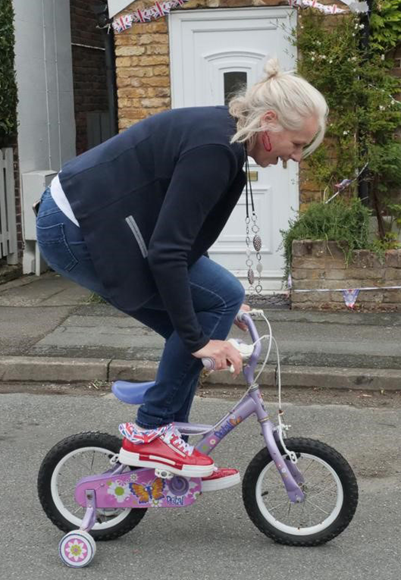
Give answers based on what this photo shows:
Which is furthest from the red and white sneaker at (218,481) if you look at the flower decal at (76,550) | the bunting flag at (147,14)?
the bunting flag at (147,14)

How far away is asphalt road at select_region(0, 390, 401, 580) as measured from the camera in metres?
3.64

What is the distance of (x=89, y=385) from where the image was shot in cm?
641

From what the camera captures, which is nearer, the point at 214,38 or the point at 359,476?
the point at 359,476

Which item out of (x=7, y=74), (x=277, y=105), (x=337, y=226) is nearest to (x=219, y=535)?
(x=277, y=105)

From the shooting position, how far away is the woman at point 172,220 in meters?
3.17

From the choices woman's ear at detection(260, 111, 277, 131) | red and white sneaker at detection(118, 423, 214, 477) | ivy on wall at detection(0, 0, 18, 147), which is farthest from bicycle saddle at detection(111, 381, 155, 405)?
ivy on wall at detection(0, 0, 18, 147)

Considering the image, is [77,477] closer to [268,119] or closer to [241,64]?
[268,119]

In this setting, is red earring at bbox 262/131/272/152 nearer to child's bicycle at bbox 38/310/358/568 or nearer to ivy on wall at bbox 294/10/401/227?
child's bicycle at bbox 38/310/358/568

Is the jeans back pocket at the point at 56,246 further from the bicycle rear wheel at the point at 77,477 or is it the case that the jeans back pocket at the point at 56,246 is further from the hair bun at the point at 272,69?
the hair bun at the point at 272,69

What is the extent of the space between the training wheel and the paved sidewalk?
2810 millimetres

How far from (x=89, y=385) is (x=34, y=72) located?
483 centimetres

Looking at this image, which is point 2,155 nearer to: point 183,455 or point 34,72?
point 34,72

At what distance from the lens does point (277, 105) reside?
3186 millimetres

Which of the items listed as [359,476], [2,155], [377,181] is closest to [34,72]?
[2,155]
